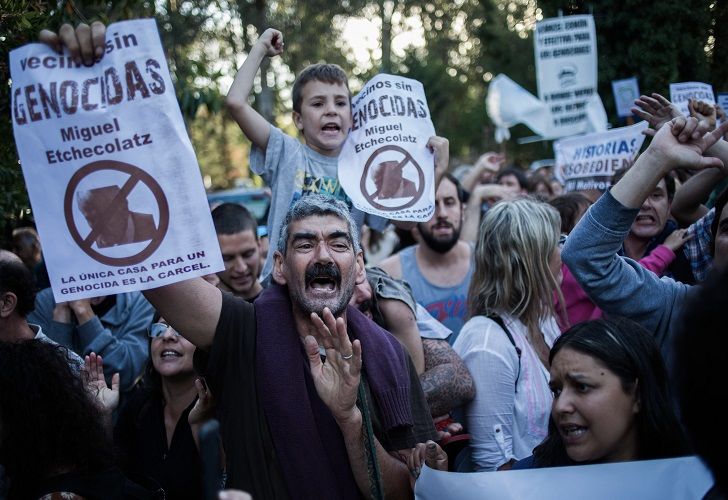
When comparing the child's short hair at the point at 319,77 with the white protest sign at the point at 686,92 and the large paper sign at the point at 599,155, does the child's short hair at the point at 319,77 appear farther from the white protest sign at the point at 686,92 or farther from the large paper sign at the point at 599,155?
the large paper sign at the point at 599,155

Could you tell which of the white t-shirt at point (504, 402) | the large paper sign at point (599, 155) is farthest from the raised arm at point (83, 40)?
the large paper sign at point (599, 155)

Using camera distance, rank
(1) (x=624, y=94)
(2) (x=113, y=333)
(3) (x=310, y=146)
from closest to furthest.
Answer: (3) (x=310, y=146), (2) (x=113, y=333), (1) (x=624, y=94)

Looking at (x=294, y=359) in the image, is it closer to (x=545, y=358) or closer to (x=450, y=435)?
(x=450, y=435)

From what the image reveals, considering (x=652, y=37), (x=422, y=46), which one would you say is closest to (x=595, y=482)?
(x=652, y=37)

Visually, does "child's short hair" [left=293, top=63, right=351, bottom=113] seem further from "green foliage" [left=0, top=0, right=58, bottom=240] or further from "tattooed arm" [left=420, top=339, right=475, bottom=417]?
"tattooed arm" [left=420, top=339, right=475, bottom=417]

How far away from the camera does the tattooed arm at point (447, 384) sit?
3533mm

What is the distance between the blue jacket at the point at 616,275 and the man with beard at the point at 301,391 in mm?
769

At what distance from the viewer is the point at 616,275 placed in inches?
117

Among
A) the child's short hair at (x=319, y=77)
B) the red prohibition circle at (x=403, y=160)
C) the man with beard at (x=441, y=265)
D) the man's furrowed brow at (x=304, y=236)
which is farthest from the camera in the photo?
the man with beard at (x=441, y=265)

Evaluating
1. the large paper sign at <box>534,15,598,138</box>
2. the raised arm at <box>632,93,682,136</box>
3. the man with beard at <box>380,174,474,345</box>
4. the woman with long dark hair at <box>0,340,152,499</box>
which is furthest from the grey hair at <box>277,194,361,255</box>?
the large paper sign at <box>534,15,598,138</box>

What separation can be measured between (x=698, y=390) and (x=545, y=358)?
6.57 ft

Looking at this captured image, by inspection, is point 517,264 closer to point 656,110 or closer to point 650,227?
point 656,110

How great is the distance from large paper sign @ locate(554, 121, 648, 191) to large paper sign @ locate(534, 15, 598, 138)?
157cm

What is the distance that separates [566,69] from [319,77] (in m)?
5.04
